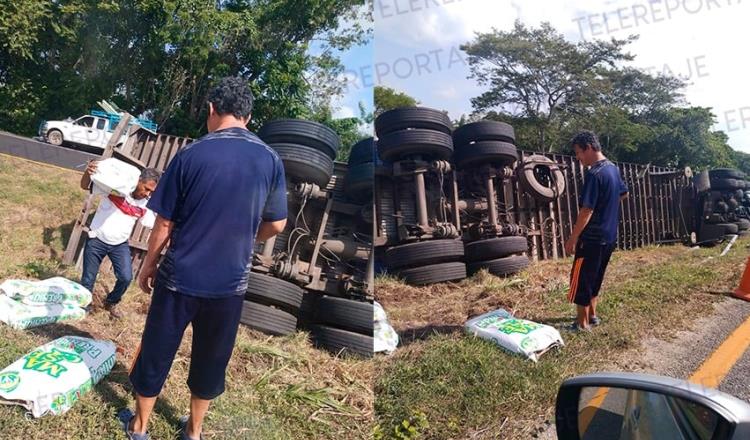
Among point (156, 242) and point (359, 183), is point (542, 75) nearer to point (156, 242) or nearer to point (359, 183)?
point (359, 183)

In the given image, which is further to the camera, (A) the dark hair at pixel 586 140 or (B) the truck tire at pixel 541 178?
(B) the truck tire at pixel 541 178

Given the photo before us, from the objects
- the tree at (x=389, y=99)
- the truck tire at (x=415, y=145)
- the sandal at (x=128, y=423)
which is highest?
the tree at (x=389, y=99)

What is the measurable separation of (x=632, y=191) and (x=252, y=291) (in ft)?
5.33

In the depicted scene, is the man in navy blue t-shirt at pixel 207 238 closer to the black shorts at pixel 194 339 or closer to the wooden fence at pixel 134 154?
the black shorts at pixel 194 339

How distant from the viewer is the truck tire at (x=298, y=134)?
7.04 ft

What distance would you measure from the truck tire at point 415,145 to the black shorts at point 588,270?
0.39 metres

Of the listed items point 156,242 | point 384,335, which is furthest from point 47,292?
point 384,335

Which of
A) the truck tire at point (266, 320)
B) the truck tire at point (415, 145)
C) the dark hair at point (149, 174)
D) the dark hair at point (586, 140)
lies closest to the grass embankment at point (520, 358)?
the dark hair at point (586, 140)

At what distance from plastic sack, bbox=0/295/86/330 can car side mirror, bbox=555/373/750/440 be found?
7.11 ft

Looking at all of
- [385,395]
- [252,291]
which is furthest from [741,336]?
[252,291]

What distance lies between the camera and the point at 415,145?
1.31 metres

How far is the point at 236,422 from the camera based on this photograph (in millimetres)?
1873

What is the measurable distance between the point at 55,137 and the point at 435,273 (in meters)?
1.98


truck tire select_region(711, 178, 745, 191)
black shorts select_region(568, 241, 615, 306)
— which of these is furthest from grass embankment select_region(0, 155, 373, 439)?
truck tire select_region(711, 178, 745, 191)
